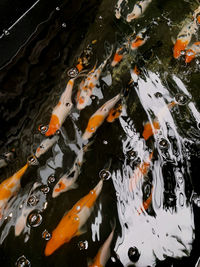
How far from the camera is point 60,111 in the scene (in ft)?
2.75

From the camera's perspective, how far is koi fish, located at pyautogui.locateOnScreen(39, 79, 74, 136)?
0.83m

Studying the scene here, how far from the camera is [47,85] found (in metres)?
0.88

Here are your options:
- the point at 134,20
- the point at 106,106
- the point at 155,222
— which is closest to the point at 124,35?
the point at 134,20

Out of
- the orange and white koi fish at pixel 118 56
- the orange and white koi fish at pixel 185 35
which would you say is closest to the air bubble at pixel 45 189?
the orange and white koi fish at pixel 118 56

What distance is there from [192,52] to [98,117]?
320 mm

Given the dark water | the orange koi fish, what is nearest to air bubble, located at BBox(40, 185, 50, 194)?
the dark water

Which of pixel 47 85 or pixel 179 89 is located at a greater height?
pixel 47 85

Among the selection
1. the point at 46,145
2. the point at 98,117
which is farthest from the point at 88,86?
the point at 46,145

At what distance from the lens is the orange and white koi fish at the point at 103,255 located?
2.24ft

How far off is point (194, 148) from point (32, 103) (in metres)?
0.46

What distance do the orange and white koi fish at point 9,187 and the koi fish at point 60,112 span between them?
13 cm

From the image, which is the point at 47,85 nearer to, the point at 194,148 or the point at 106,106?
the point at 106,106

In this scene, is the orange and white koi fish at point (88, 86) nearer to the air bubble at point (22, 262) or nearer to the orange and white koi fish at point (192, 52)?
the orange and white koi fish at point (192, 52)

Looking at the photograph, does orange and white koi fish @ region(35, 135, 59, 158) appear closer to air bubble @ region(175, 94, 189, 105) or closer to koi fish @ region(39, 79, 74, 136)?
koi fish @ region(39, 79, 74, 136)
